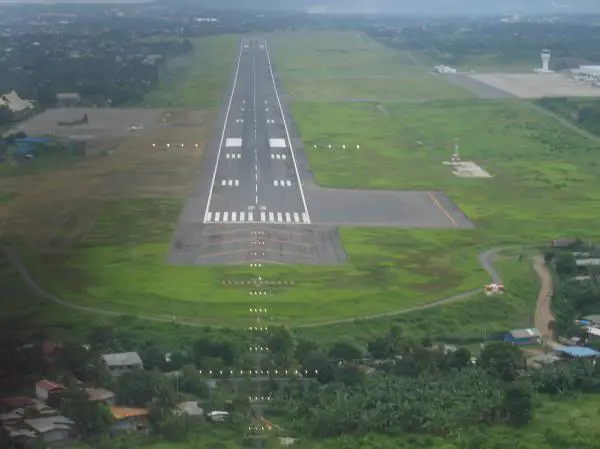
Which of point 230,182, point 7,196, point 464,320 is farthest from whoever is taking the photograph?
point 230,182

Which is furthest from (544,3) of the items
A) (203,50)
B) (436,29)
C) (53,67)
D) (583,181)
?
(583,181)

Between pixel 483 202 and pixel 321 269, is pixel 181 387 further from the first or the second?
pixel 483 202

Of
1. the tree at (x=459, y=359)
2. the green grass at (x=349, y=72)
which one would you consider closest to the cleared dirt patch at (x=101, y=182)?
the tree at (x=459, y=359)

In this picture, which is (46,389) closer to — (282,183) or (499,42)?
(282,183)

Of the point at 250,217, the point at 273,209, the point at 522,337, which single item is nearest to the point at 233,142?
the point at 273,209

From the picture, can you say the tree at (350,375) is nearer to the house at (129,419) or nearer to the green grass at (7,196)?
the house at (129,419)

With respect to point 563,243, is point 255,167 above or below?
below
